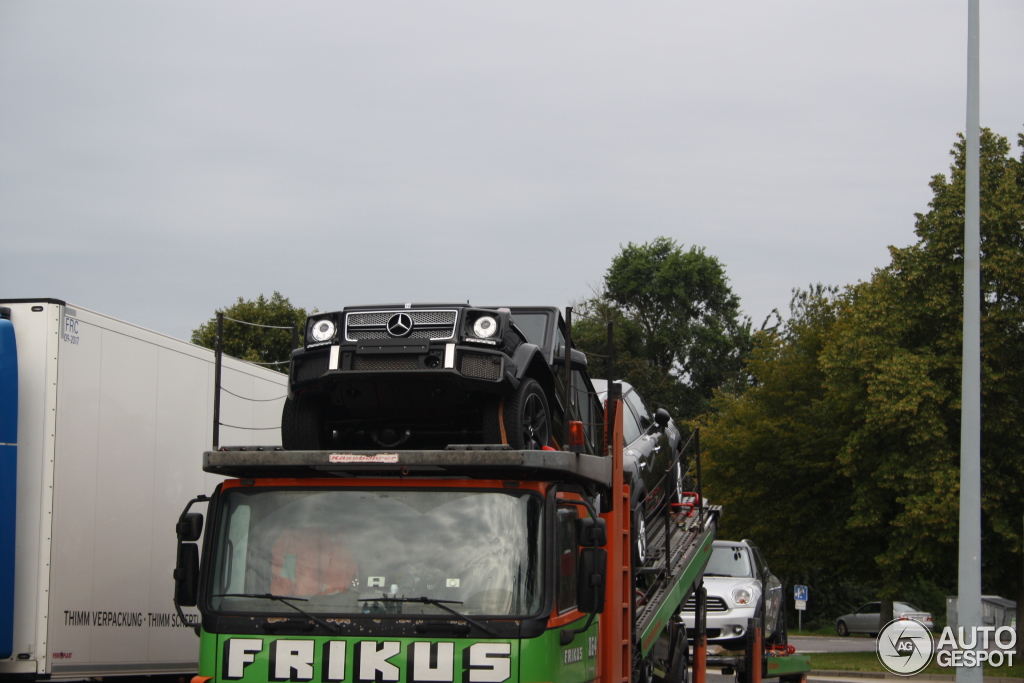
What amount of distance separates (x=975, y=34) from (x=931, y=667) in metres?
17.1

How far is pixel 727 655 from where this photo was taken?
39.4ft

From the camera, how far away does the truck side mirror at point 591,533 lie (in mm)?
6016

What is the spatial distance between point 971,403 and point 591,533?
8359mm

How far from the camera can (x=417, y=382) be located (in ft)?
22.0

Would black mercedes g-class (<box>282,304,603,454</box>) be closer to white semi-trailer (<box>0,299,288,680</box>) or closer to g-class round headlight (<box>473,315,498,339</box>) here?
g-class round headlight (<box>473,315,498,339</box>)

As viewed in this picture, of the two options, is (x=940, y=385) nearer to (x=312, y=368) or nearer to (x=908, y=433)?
(x=908, y=433)

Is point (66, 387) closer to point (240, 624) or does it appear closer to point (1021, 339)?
point (240, 624)

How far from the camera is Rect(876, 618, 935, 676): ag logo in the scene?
78.7ft

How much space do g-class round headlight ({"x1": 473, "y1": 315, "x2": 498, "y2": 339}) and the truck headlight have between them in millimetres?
864

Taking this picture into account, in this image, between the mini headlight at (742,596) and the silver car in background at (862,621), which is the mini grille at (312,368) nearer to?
the mini headlight at (742,596)

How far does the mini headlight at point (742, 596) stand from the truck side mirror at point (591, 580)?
7465mm

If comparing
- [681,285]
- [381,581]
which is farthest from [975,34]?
[681,285]

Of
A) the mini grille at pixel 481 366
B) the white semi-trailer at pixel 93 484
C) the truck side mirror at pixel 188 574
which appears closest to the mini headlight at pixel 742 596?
the white semi-trailer at pixel 93 484

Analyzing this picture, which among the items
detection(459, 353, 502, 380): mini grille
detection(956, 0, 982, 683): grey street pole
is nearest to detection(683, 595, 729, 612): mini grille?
detection(956, 0, 982, 683): grey street pole
